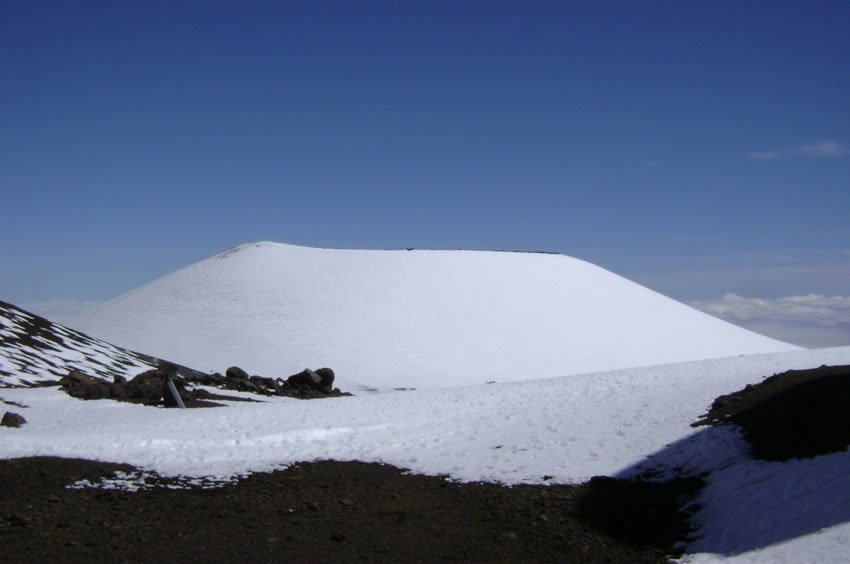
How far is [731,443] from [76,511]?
7995mm

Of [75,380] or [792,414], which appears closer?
[792,414]

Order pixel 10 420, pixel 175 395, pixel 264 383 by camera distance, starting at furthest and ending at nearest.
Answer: pixel 264 383 < pixel 175 395 < pixel 10 420

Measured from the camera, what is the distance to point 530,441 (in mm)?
11820

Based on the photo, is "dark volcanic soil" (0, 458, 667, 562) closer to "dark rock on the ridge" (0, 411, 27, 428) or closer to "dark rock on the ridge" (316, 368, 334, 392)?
"dark rock on the ridge" (0, 411, 27, 428)

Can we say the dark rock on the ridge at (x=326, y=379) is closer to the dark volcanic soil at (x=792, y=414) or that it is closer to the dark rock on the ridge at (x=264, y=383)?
the dark rock on the ridge at (x=264, y=383)

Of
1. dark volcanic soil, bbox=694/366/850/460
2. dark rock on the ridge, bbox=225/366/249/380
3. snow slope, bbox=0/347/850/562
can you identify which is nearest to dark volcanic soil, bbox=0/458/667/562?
snow slope, bbox=0/347/850/562

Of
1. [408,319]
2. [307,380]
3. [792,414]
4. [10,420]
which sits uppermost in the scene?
[408,319]

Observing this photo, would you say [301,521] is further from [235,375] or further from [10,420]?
[235,375]

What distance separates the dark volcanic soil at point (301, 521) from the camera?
759 cm

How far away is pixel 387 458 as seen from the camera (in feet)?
37.4

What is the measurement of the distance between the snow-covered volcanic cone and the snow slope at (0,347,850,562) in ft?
38.5

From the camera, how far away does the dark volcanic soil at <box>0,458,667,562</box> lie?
7.59 m

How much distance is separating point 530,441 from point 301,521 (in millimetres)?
4391

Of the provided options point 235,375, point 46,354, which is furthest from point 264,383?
point 46,354
